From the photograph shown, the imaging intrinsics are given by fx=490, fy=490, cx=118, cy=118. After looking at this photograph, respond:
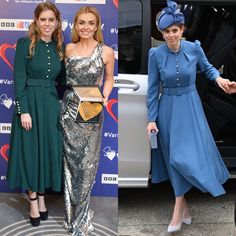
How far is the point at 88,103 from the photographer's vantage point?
3.52 meters

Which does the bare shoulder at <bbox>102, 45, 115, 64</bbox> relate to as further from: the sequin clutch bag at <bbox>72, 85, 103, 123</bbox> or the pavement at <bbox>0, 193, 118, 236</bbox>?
the pavement at <bbox>0, 193, 118, 236</bbox>

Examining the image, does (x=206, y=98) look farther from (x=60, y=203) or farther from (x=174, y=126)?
(x=60, y=203)

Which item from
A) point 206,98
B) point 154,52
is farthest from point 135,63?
point 206,98

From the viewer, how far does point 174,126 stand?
367 cm

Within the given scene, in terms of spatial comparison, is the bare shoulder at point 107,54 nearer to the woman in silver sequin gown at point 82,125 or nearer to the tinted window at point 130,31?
the woman in silver sequin gown at point 82,125

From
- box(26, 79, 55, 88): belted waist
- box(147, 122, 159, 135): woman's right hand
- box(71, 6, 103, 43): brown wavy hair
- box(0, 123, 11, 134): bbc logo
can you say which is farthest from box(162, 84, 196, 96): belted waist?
box(0, 123, 11, 134): bbc logo

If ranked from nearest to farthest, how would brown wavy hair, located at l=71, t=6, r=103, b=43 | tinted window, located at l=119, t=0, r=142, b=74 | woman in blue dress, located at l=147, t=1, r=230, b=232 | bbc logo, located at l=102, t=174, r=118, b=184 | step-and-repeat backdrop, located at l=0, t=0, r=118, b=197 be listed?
1. brown wavy hair, located at l=71, t=6, r=103, b=43
2. woman in blue dress, located at l=147, t=1, r=230, b=232
3. step-and-repeat backdrop, located at l=0, t=0, r=118, b=197
4. tinted window, located at l=119, t=0, r=142, b=74
5. bbc logo, located at l=102, t=174, r=118, b=184

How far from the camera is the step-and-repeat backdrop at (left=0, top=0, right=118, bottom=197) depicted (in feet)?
12.2

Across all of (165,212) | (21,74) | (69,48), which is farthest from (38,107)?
(165,212)

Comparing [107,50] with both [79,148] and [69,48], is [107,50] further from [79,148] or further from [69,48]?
[79,148]

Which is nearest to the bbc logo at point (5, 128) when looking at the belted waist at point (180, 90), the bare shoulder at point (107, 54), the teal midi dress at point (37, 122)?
the teal midi dress at point (37, 122)

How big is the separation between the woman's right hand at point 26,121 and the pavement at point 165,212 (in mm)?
1136

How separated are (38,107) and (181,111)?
3.46 ft

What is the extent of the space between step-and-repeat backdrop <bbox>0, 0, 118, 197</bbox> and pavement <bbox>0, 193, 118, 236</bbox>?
9 cm
